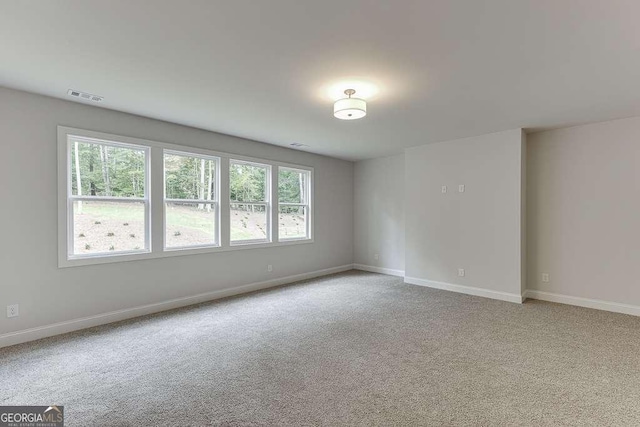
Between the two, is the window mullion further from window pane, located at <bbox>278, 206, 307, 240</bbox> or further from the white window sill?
window pane, located at <bbox>278, 206, 307, 240</bbox>

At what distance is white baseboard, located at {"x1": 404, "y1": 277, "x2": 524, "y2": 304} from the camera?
4.57 metres

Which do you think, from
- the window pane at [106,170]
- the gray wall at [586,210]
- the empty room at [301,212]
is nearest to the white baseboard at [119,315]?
the empty room at [301,212]

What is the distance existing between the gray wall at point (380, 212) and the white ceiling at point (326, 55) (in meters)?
2.57

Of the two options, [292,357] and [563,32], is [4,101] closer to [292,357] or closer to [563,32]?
[292,357]

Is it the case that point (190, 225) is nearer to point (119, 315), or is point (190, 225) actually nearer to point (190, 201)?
point (190, 201)

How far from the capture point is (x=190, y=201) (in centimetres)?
454

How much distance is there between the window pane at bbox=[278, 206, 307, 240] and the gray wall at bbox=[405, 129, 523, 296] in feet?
6.75

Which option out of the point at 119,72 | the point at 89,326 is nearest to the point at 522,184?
the point at 119,72

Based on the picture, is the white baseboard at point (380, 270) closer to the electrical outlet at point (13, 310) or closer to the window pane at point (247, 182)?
the window pane at point (247, 182)

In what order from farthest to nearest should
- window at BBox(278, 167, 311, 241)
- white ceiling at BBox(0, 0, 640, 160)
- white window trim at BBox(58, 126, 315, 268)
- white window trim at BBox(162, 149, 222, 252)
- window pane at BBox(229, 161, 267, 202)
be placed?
window at BBox(278, 167, 311, 241)
window pane at BBox(229, 161, 267, 202)
white window trim at BBox(162, 149, 222, 252)
white window trim at BBox(58, 126, 315, 268)
white ceiling at BBox(0, 0, 640, 160)

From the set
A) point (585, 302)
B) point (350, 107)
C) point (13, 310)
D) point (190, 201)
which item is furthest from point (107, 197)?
point (585, 302)

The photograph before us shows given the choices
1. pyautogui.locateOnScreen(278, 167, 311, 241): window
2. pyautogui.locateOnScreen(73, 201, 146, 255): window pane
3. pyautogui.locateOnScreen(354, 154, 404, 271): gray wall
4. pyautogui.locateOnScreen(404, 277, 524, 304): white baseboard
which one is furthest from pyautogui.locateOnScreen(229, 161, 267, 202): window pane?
pyautogui.locateOnScreen(404, 277, 524, 304): white baseboard

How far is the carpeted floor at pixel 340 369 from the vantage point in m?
2.05

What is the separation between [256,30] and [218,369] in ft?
8.76
